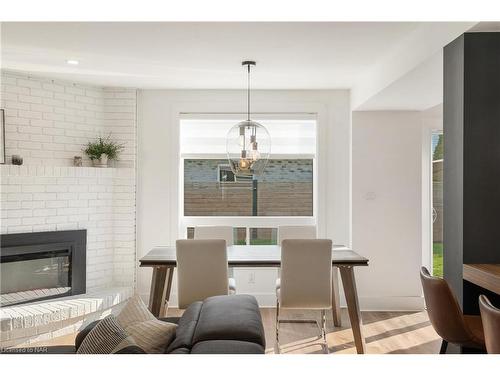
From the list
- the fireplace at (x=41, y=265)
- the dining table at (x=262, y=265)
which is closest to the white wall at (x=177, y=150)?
the fireplace at (x=41, y=265)

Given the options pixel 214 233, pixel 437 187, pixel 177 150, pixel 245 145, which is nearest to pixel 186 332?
pixel 245 145

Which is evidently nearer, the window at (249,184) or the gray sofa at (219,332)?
the gray sofa at (219,332)

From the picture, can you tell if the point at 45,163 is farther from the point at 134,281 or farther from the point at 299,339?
the point at 299,339

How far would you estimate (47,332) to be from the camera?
174 inches

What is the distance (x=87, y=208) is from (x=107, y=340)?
3.57m

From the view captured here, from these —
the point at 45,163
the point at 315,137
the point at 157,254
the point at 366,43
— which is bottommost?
the point at 157,254

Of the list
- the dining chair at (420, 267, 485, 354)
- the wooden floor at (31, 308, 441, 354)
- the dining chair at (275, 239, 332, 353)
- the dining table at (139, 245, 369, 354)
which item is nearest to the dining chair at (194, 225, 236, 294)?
the dining table at (139, 245, 369, 354)

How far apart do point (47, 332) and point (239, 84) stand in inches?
121

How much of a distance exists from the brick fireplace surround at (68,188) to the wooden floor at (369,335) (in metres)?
0.35

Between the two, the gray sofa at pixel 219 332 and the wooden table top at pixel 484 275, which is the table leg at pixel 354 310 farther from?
the gray sofa at pixel 219 332

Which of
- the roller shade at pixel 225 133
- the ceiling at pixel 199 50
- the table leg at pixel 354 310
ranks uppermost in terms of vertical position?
the ceiling at pixel 199 50

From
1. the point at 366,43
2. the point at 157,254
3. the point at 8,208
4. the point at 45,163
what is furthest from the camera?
the point at 45,163

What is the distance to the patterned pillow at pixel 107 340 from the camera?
185cm
